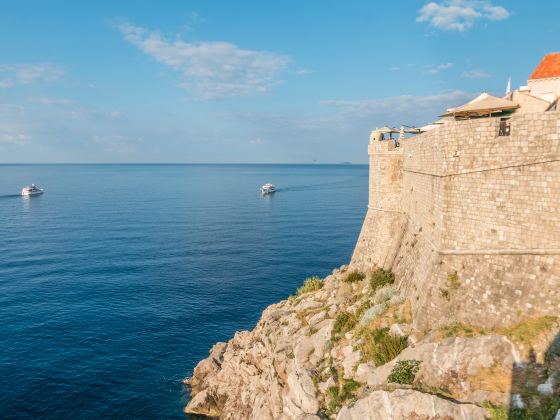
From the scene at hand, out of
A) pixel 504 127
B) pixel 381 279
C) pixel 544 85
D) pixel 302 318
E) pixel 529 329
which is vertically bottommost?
pixel 302 318

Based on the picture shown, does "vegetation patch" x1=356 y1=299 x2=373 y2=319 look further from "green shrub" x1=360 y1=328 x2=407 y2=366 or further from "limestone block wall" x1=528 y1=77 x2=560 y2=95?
"limestone block wall" x1=528 y1=77 x2=560 y2=95

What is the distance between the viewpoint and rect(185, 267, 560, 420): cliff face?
13.0m

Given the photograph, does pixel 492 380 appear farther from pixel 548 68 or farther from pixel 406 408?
pixel 548 68

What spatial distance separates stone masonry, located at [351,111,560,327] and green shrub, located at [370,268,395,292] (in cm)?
420

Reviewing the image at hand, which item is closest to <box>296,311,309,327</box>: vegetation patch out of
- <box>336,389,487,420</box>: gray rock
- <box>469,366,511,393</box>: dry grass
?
<box>336,389,487,420</box>: gray rock

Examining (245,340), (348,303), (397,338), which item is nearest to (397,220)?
(348,303)

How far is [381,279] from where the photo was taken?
81.3 ft

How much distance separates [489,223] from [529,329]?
4146 millimetres

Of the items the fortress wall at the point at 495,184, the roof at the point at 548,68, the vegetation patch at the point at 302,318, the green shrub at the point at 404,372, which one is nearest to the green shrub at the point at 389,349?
the green shrub at the point at 404,372

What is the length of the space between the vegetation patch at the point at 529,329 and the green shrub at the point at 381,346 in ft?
13.8

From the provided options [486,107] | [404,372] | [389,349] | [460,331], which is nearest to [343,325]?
[389,349]

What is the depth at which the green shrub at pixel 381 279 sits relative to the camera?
24.4m

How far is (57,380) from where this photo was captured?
32.1 metres

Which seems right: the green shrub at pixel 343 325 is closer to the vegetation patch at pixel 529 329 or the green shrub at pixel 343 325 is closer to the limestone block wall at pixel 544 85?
the vegetation patch at pixel 529 329
